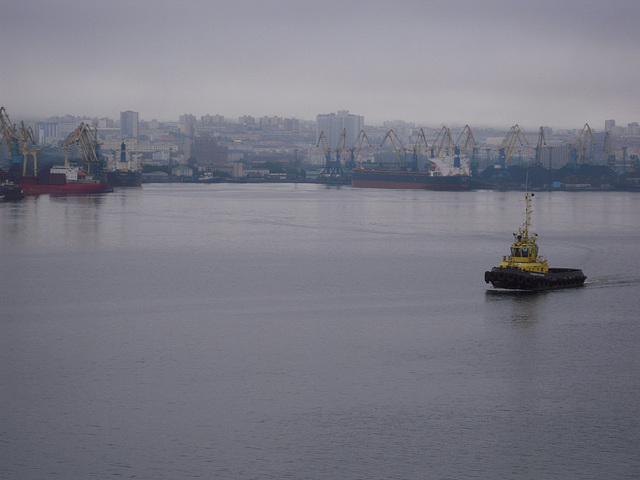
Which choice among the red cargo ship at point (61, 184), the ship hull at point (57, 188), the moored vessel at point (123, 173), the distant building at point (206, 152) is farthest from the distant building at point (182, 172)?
the ship hull at point (57, 188)

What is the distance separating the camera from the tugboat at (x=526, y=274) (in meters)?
14.3

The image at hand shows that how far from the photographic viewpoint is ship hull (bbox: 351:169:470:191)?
61203 millimetres

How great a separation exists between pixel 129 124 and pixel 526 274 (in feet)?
466

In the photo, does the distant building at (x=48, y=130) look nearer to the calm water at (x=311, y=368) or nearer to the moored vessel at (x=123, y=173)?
the moored vessel at (x=123, y=173)

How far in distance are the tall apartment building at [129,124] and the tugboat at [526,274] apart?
139 m

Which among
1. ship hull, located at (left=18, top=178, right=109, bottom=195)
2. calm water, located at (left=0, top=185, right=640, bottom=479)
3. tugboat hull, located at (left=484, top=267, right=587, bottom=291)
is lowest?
calm water, located at (left=0, top=185, right=640, bottom=479)

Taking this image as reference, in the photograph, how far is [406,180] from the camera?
64.4 m

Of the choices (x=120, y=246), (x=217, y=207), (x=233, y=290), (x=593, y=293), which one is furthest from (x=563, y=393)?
(x=217, y=207)

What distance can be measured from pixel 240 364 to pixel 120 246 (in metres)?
12.3

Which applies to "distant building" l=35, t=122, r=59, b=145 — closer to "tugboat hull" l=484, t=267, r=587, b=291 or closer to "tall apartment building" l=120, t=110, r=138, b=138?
"tall apartment building" l=120, t=110, r=138, b=138

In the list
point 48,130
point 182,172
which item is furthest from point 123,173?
point 48,130

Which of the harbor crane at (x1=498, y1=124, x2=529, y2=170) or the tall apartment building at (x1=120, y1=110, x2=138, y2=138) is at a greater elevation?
the tall apartment building at (x1=120, y1=110, x2=138, y2=138)

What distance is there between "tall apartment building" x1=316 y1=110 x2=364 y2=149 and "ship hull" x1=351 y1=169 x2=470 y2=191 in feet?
265

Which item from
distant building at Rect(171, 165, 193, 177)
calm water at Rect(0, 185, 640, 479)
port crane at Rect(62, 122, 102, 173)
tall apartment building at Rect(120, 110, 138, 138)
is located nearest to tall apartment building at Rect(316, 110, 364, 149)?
tall apartment building at Rect(120, 110, 138, 138)
